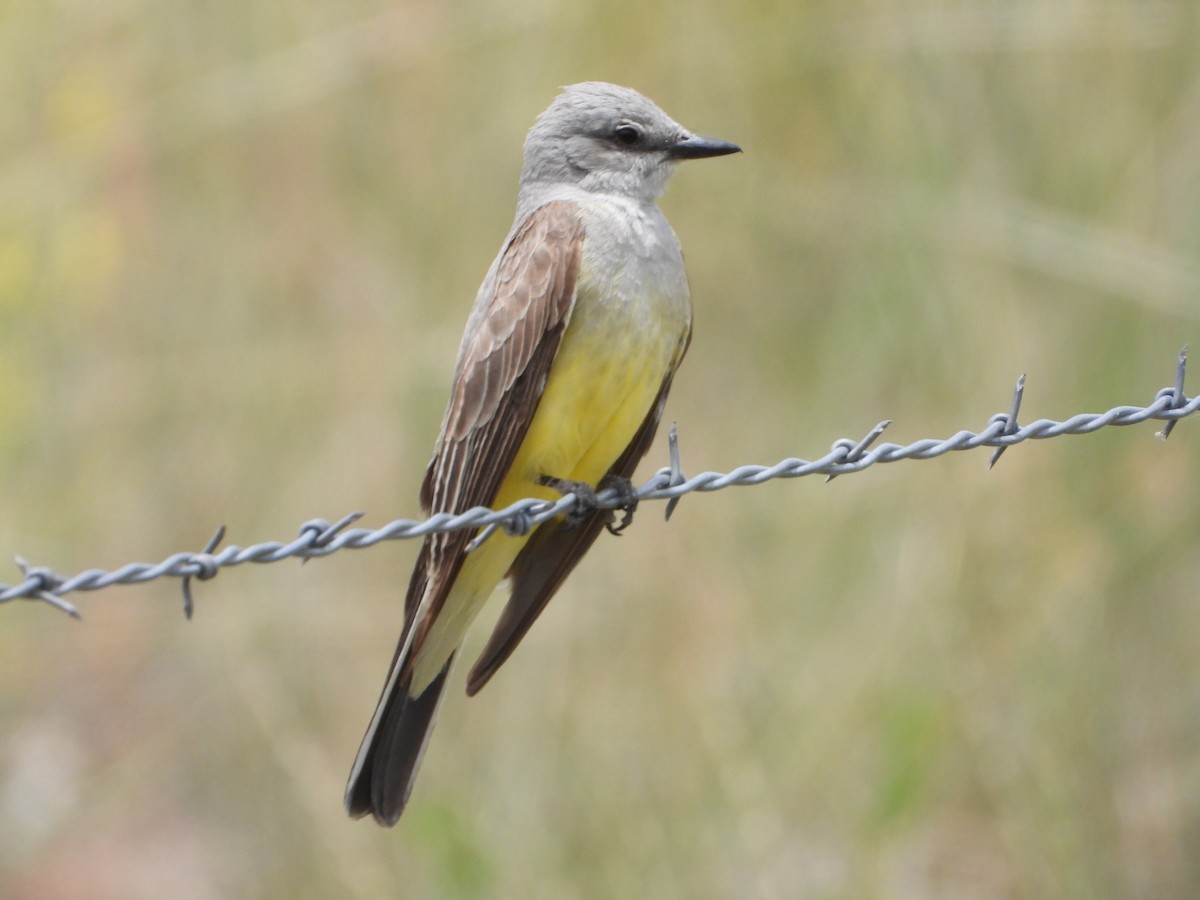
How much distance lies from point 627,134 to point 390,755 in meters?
1.85

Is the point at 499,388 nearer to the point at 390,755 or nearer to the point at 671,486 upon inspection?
the point at 671,486

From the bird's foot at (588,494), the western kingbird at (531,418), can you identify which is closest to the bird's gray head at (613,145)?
the western kingbird at (531,418)

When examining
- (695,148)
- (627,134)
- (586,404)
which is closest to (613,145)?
(627,134)

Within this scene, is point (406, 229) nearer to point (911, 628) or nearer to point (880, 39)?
point (880, 39)

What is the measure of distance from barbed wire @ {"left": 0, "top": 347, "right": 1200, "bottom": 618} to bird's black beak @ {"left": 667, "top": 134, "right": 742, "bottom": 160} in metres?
1.23

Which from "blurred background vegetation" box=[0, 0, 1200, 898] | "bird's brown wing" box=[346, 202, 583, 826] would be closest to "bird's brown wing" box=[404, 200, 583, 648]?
"bird's brown wing" box=[346, 202, 583, 826]

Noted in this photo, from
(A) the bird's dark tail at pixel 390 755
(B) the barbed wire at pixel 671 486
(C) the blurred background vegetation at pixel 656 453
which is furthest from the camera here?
(C) the blurred background vegetation at pixel 656 453

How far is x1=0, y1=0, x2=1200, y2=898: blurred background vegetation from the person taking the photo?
5.11 meters

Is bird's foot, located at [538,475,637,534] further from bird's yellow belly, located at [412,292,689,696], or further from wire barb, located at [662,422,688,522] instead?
wire barb, located at [662,422,688,522]

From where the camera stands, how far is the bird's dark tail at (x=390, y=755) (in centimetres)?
362

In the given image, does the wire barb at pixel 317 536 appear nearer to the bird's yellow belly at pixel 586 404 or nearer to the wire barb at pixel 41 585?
the wire barb at pixel 41 585

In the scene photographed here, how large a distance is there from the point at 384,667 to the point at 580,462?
2414 millimetres

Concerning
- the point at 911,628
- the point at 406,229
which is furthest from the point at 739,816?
the point at 406,229

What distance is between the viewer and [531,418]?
379cm
